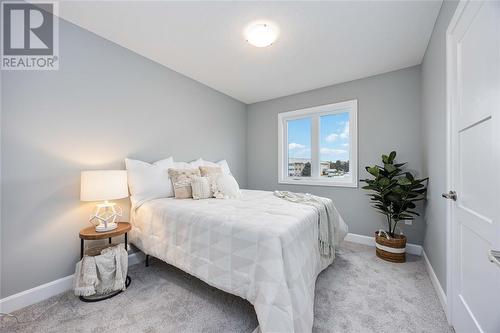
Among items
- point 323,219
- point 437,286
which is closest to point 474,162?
point 323,219

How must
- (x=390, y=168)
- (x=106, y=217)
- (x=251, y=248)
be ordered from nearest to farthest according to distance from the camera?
1. (x=251, y=248)
2. (x=106, y=217)
3. (x=390, y=168)

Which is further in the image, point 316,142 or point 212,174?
point 316,142

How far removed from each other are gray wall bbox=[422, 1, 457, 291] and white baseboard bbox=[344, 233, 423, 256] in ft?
0.94

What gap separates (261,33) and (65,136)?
212 cm

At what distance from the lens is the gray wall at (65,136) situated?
62.6 inches

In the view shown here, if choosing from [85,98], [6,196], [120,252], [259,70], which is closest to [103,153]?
[85,98]

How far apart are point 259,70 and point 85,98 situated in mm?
2087

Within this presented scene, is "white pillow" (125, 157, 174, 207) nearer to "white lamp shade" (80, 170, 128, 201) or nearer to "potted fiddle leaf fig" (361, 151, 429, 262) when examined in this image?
"white lamp shade" (80, 170, 128, 201)

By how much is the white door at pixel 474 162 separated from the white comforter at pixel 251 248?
2.93 feet

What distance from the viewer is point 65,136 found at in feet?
6.08

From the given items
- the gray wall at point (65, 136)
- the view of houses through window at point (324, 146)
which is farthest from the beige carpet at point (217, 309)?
the view of houses through window at point (324, 146)

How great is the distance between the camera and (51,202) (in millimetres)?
1766

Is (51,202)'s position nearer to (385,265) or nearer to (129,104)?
(129,104)

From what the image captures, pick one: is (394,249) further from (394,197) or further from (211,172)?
(211,172)
